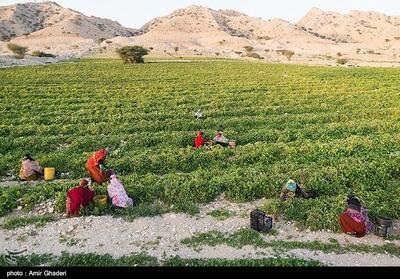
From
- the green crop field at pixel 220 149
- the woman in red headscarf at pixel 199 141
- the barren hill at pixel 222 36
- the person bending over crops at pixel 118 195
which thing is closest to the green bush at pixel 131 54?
the barren hill at pixel 222 36

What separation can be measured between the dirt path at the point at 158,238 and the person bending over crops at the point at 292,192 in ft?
4.31

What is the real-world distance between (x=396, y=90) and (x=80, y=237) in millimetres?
31387

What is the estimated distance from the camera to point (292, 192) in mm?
12172

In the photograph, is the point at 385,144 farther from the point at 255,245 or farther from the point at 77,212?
the point at 77,212


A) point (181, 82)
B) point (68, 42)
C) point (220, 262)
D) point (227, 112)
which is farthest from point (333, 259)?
point (68, 42)

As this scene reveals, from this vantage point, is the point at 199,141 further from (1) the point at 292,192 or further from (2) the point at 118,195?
(2) the point at 118,195

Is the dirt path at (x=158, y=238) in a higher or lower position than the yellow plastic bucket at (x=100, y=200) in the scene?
lower

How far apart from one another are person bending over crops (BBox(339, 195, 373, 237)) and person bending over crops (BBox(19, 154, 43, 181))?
10.2 metres

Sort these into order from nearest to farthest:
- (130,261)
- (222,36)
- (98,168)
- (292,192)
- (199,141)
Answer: (130,261), (292,192), (98,168), (199,141), (222,36)

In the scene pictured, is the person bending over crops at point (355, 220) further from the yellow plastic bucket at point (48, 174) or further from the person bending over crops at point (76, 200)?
the yellow plastic bucket at point (48, 174)

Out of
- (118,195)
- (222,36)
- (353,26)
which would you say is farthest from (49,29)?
(118,195)

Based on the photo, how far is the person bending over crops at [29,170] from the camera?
14.2 metres

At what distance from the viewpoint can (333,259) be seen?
30.5 feet

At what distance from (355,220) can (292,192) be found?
7.34 ft
